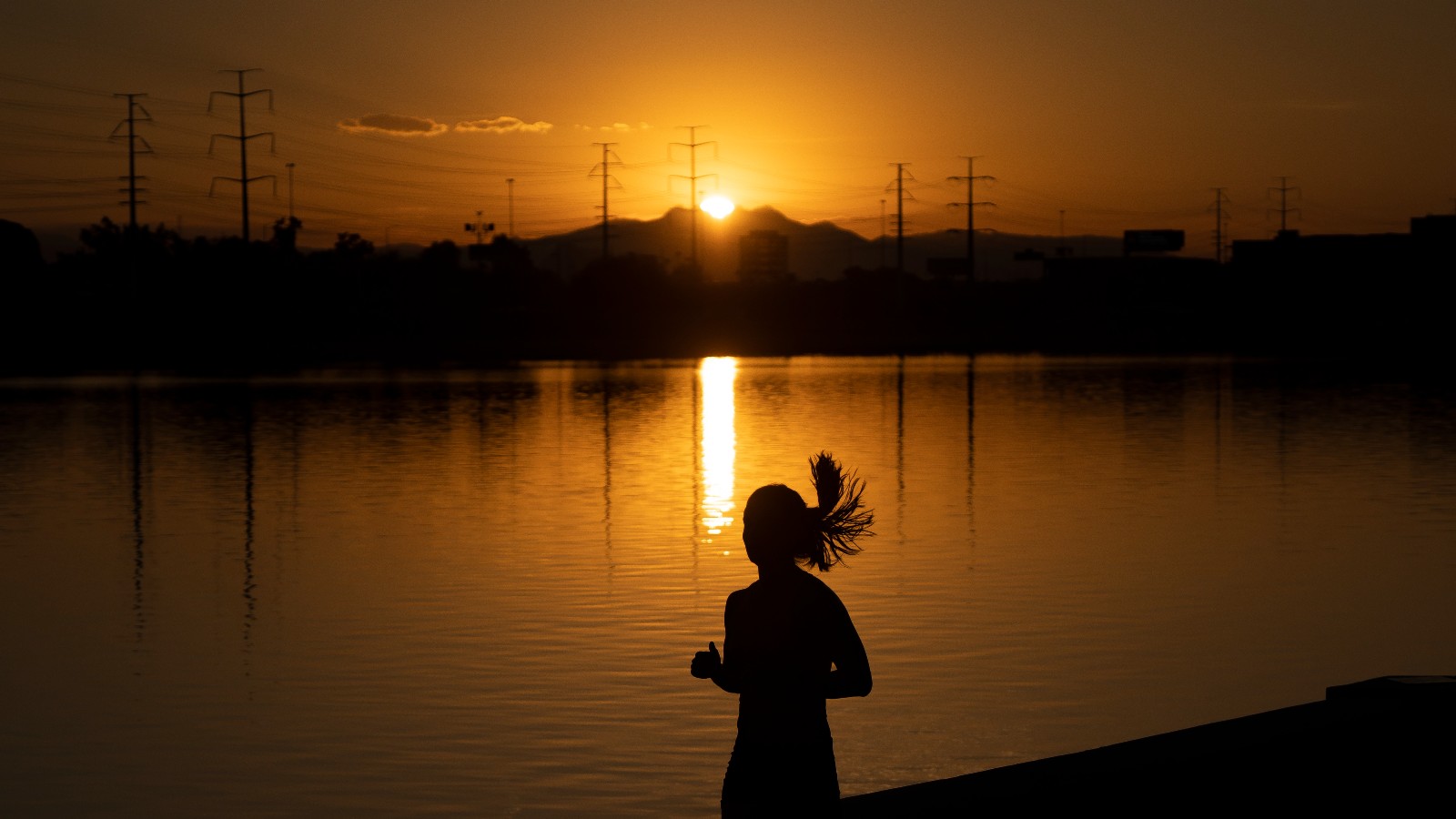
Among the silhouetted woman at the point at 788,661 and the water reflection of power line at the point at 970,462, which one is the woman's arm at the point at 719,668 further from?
the water reflection of power line at the point at 970,462

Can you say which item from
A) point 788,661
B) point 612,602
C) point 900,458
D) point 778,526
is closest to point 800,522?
point 778,526

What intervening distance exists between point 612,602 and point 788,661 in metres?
13.3

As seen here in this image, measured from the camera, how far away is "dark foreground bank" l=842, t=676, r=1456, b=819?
7.89 meters

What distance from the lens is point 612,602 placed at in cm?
1994

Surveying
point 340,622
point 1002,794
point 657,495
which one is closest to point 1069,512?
point 657,495

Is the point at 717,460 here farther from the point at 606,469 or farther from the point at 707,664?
the point at 707,664

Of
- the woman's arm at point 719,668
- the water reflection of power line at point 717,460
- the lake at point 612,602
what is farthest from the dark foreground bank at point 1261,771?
the water reflection of power line at point 717,460

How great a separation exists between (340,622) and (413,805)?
23.7ft

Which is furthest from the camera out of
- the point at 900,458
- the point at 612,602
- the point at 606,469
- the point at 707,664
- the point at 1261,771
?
the point at 900,458

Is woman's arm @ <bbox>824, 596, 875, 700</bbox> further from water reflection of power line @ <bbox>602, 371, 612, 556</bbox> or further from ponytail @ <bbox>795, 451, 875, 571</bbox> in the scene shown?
water reflection of power line @ <bbox>602, 371, 612, 556</bbox>

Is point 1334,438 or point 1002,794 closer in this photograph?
point 1002,794

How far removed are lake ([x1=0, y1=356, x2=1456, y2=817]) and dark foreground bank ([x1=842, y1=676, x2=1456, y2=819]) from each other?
12.5 ft

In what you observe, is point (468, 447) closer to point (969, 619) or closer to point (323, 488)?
point (323, 488)

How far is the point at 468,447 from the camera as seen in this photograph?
4303 cm
